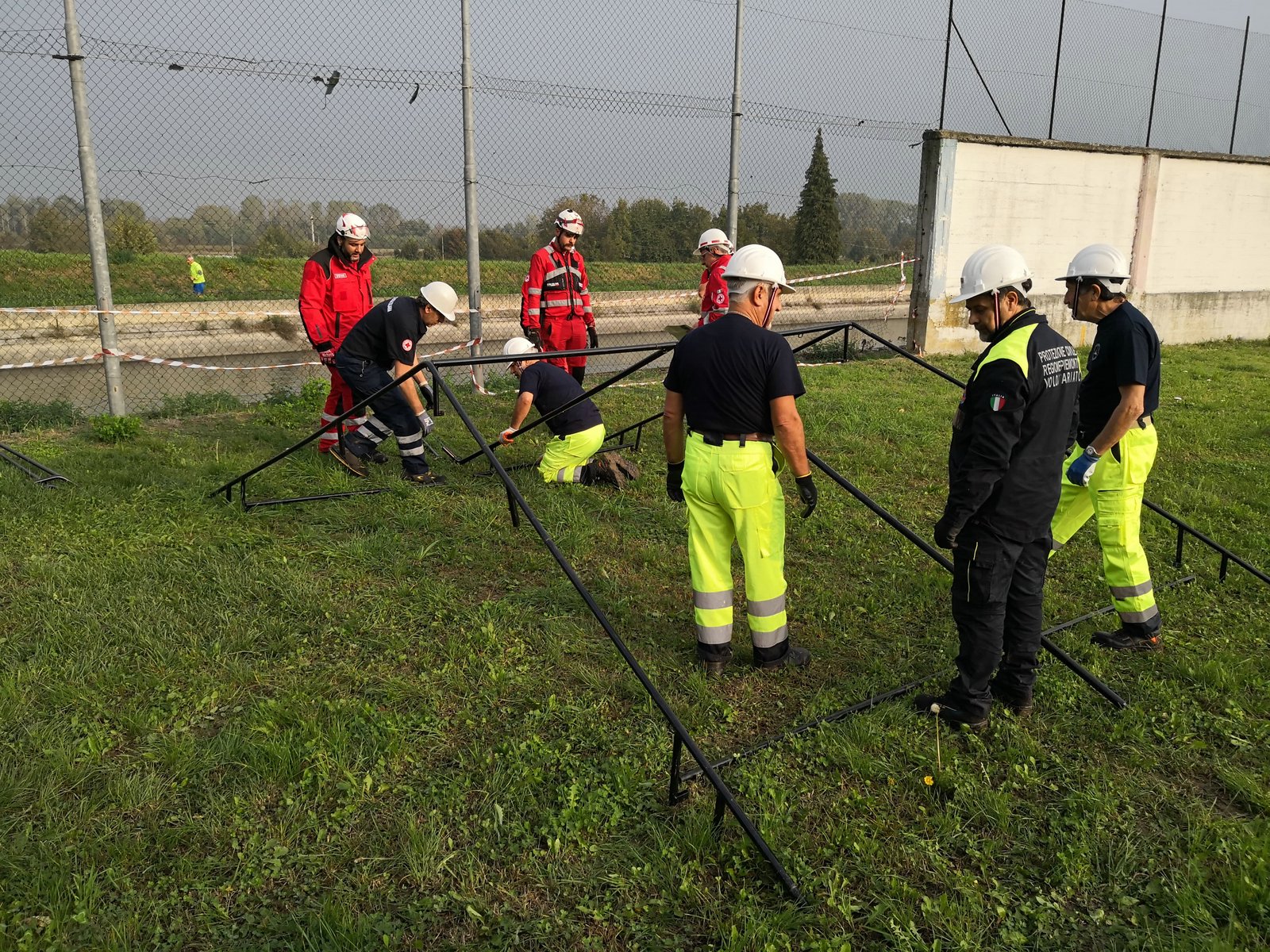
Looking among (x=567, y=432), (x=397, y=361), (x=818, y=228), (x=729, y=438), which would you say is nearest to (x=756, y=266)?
(x=729, y=438)

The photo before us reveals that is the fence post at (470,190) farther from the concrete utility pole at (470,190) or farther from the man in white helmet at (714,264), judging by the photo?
the man in white helmet at (714,264)

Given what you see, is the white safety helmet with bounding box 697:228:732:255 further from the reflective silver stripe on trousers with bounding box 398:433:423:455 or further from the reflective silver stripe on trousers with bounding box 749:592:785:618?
the reflective silver stripe on trousers with bounding box 749:592:785:618

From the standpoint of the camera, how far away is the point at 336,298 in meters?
7.14

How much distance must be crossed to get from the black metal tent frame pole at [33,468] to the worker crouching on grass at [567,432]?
3.12 meters

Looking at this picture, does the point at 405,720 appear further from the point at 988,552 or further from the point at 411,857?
the point at 988,552

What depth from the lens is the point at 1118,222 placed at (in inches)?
564

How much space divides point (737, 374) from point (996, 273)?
3.41 feet

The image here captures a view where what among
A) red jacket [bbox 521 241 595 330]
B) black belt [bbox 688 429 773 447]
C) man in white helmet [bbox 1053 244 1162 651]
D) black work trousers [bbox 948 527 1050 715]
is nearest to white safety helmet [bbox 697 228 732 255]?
red jacket [bbox 521 241 595 330]

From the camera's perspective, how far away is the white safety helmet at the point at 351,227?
22.8 feet

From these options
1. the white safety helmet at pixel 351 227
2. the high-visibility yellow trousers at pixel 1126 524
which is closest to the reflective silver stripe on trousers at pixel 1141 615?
the high-visibility yellow trousers at pixel 1126 524

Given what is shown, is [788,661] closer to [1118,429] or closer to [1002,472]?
[1002,472]

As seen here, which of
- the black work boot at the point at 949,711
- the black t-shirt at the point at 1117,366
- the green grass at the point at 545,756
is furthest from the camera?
the black t-shirt at the point at 1117,366

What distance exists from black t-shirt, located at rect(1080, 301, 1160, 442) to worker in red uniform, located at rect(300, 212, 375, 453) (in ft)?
16.8

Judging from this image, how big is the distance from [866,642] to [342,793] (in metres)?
2.47
